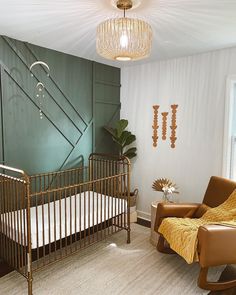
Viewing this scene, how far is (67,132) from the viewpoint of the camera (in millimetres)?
3363

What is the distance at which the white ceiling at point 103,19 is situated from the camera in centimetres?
190

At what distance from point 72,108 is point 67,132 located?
342 mm

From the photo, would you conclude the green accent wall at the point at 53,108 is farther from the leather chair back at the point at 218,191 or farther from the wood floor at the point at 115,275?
the leather chair back at the point at 218,191

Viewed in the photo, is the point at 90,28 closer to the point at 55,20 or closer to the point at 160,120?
the point at 55,20

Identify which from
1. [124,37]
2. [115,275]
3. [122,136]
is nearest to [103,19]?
[124,37]

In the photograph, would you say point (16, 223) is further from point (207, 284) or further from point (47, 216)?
point (207, 284)

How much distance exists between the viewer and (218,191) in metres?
2.84

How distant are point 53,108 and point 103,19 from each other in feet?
4.50

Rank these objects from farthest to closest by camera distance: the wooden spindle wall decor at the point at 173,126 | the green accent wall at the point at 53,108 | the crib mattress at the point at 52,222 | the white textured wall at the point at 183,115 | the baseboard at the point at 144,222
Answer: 1. the baseboard at the point at 144,222
2. the wooden spindle wall decor at the point at 173,126
3. the white textured wall at the point at 183,115
4. the green accent wall at the point at 53,108
5. the crib mattress at the point at 52,222

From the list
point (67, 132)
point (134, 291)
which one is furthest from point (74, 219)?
point (67, 132)

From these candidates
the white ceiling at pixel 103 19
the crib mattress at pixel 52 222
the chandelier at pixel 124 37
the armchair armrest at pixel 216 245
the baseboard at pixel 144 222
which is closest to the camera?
the chandelier at pixel 124 37

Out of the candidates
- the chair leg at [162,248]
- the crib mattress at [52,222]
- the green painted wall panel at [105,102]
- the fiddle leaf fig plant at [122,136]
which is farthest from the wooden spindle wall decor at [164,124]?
the chair leg at [162,248]

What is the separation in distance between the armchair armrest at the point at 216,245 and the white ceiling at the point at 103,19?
1793mm

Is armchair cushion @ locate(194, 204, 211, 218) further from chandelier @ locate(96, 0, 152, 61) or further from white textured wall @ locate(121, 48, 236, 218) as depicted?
chandelier @ locate(96, 0, 152, 61)
